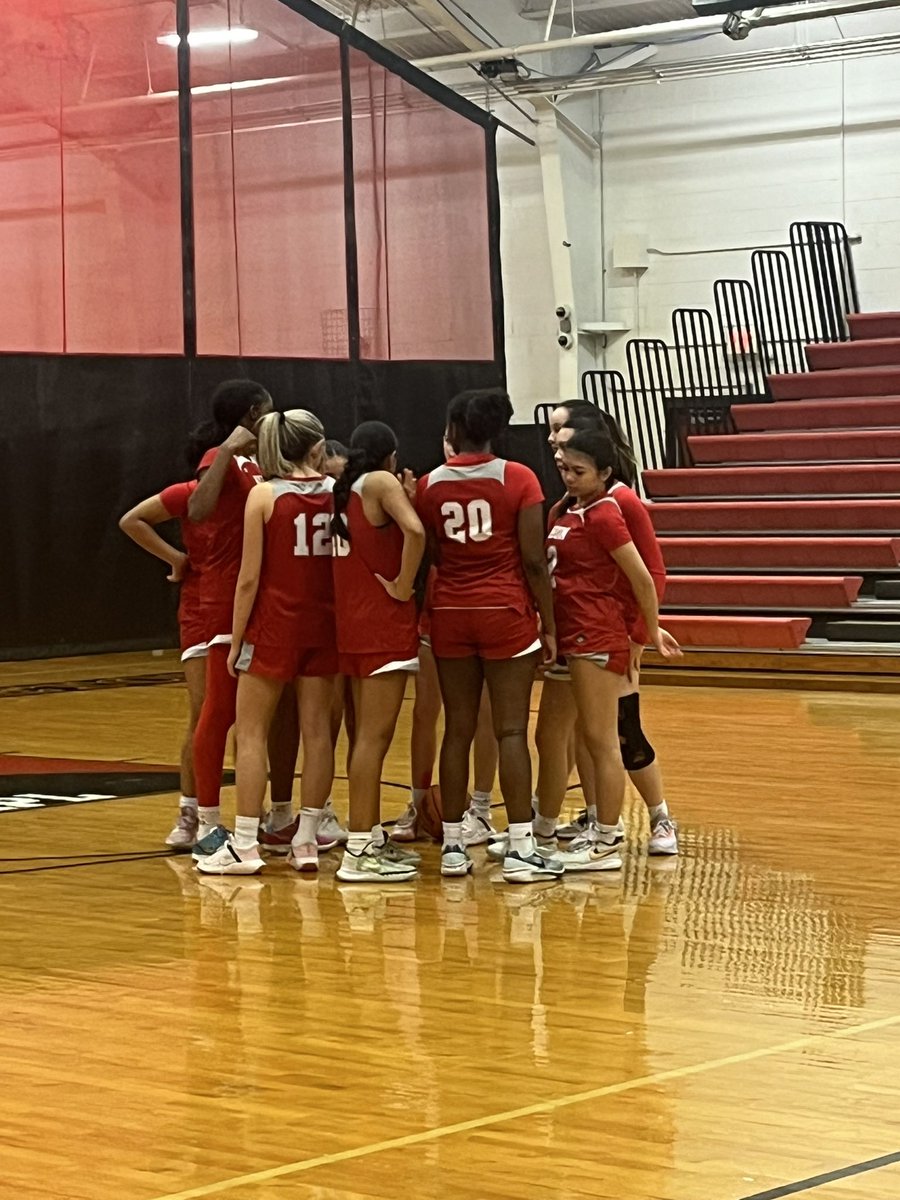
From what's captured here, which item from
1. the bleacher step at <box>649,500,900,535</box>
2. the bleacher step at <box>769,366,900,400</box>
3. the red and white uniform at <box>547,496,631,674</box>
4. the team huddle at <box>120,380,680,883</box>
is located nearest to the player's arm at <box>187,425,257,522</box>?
the team huddle at <box>120,380,680,883</box>

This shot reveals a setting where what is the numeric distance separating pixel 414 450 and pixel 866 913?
10.8 m

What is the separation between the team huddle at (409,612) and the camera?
17.7ft

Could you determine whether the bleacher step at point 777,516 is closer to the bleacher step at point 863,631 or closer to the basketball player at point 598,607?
the bleacher step at point 863,631

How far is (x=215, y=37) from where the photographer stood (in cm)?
1375

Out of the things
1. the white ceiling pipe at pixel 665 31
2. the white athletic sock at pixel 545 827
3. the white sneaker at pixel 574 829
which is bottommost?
the white sneaker at pixel 574 829

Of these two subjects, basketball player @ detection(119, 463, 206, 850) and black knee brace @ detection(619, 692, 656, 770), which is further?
basketball player @ detection(119, 463, 206, 850)

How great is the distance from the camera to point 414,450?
608 inches

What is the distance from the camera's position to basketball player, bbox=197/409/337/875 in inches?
216

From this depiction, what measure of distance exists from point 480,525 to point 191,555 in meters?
0.99

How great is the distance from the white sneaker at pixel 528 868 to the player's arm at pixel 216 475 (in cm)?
136

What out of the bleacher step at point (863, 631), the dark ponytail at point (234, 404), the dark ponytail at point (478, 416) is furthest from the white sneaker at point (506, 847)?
the bleacher step at point (863, 631)

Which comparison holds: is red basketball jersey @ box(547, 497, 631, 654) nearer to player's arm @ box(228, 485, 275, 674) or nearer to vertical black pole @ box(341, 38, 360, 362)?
player's arm @ box(228, 485, 275, 674)

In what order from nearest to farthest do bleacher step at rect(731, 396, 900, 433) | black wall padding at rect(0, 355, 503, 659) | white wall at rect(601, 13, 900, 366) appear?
1. black wall padding at rect(0, 355, 503, 659)
2. bleacher step at rect(731, 396, 900, 433)
3. white wall at rect(601, 13, 900, 366)

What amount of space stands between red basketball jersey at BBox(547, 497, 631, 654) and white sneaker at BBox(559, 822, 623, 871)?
1.93 ft
